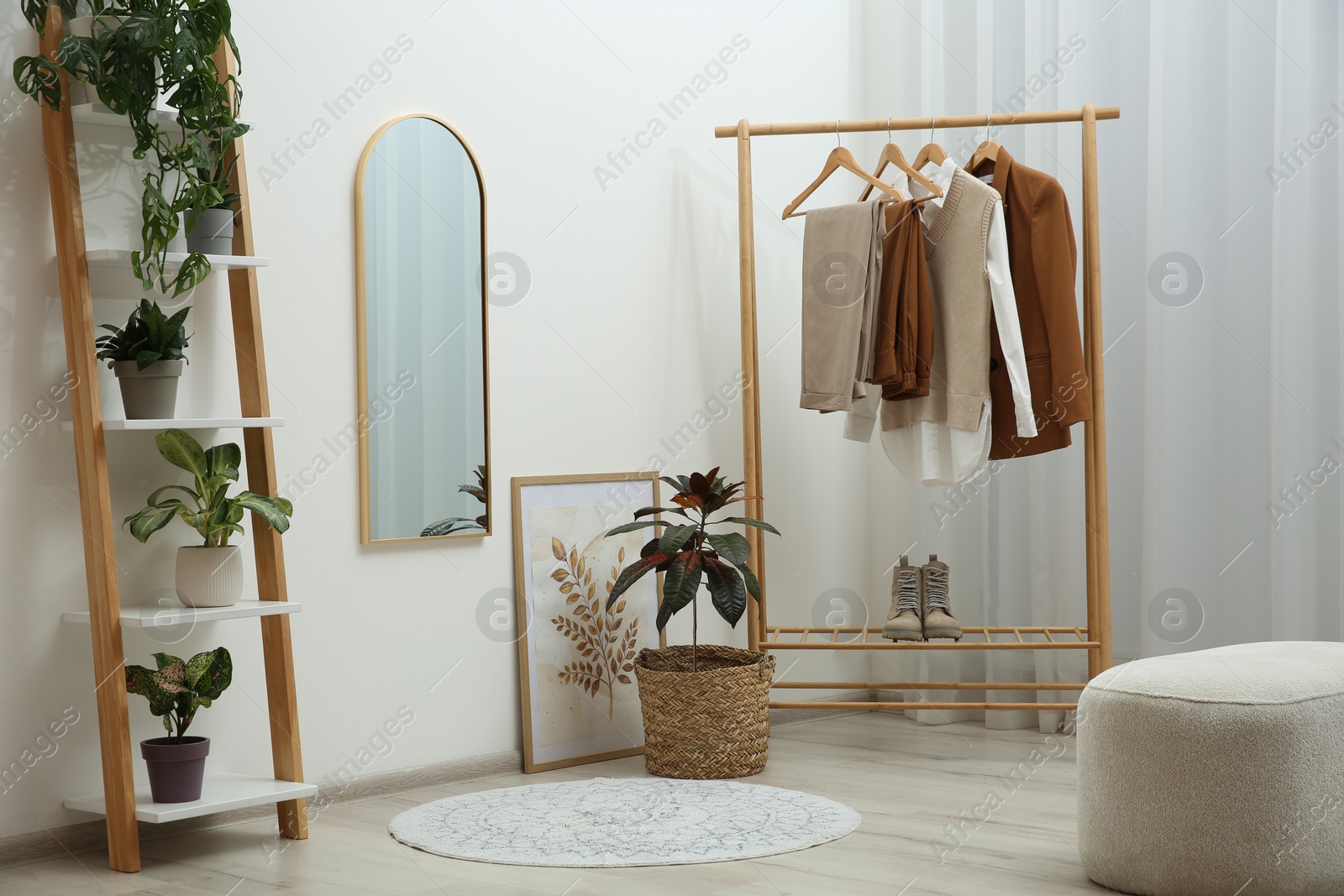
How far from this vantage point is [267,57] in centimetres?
274

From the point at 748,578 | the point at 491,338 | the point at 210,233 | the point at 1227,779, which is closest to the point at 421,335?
the point at 491,338

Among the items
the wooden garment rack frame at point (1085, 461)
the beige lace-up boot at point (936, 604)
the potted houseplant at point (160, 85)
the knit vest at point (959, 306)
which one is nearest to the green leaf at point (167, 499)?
the potted houseplant at point (160, 85)

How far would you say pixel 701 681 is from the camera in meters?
3.00

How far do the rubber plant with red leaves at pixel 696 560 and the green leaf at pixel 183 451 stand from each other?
3.35 ft

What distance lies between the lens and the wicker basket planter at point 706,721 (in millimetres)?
2992

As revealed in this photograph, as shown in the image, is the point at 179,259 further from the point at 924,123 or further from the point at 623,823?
the point at 924,123

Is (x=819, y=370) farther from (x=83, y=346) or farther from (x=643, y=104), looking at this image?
(x=83, y=346)

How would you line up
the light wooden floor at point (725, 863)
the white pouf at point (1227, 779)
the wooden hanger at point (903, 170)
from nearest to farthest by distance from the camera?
1. the white pouf at point (1227, 779)
2. the light wooden floor at point (725, 863)
3. the wooden hanger at point (903, 170)

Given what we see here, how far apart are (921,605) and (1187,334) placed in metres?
0.99

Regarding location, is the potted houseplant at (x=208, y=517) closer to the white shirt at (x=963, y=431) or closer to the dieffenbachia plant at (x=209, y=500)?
the dieffenbachia plant at (x=209, y=500)

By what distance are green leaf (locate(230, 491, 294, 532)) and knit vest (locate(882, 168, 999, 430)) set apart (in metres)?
1.57

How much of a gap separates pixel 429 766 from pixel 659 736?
21.4 inches

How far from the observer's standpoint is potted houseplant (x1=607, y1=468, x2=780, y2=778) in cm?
299

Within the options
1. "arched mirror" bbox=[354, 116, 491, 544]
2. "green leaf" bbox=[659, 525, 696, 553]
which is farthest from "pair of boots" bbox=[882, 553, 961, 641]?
"arched mirror" bbox=[354, 116, 491, 544]
